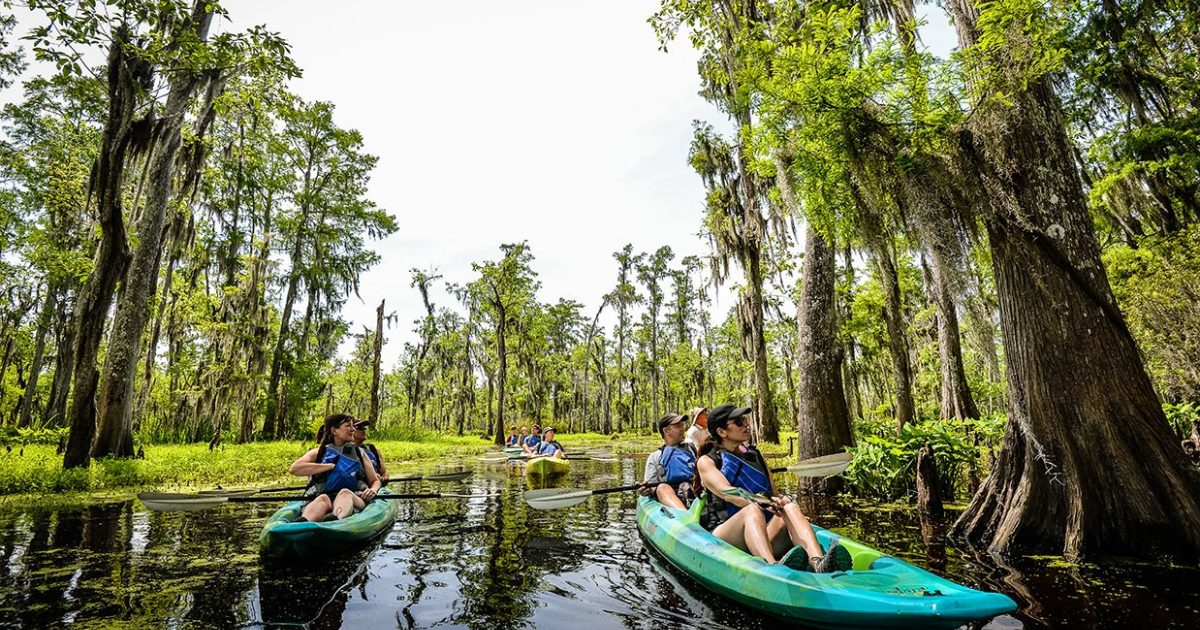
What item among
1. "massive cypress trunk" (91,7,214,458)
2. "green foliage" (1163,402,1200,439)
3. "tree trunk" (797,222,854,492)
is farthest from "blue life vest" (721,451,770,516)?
"massive cypress trunk" (91,7,214,458)

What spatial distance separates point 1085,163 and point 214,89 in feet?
71.7

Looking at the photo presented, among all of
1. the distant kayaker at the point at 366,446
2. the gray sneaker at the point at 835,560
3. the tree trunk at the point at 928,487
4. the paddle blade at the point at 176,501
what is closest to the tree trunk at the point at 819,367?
the tree trunk at the point at 928,487

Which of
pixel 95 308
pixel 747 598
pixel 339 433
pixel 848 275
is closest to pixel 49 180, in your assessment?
pixel 95 308

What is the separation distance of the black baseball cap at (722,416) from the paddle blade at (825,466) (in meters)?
2.06

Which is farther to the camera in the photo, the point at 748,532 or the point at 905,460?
the point at 905,460

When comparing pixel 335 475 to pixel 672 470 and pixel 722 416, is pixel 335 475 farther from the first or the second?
pixel 722 416

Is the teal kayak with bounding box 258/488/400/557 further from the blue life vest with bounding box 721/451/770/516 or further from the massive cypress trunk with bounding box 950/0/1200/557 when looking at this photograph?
the massive cypress trunk with bounding box 950/0/1200/557

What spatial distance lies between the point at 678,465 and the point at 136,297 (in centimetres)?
1206

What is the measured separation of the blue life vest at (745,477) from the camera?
5059 millimetres

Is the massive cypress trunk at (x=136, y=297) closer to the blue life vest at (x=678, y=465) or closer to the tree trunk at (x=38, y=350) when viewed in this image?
the blue life vest at (x=678, y=465)

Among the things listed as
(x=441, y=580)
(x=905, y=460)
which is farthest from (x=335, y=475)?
(x=905, y=460)

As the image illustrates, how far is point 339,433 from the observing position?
6.77 metres

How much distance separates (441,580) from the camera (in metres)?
5.23

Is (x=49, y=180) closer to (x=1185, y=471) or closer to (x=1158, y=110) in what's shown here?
(x=1185, y=471)
